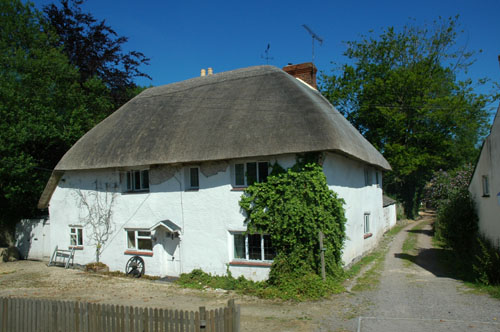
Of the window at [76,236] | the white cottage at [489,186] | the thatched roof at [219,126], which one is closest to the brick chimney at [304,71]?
the thatched roof at [219,126]

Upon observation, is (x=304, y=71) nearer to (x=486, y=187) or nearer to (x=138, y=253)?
(x=486, y=187)

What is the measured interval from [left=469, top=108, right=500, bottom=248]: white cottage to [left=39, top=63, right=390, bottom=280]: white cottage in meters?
4.05

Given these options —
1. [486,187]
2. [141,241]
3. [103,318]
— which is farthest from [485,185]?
[141,241]

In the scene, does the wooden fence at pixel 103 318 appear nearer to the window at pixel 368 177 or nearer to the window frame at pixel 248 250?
the window frame at pixel 248 250

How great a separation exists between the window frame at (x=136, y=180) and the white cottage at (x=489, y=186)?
484 inches

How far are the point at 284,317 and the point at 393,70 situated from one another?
30227 mm

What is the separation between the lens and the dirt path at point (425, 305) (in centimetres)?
830

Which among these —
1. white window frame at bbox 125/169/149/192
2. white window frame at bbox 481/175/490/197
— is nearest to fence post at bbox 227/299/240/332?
white window frame at bbox 125/169/149/192

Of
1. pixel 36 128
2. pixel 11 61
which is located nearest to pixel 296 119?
pixel 36 128

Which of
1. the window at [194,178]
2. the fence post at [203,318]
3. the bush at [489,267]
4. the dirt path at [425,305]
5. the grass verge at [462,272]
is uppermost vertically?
the window at [194,178]

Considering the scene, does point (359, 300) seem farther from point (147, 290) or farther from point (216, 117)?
point (216, 117)

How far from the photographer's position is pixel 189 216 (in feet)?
45.2

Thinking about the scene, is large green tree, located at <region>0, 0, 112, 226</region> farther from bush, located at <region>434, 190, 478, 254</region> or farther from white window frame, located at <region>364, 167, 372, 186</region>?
bush, located at <region>434, 190, 478, 254</region>

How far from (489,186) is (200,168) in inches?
389
